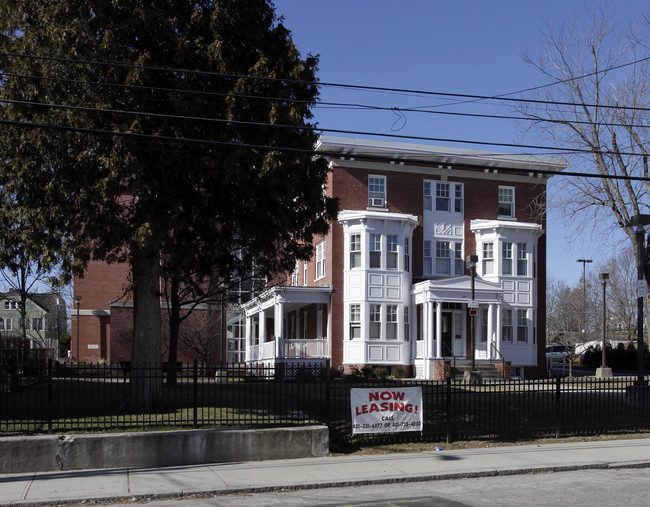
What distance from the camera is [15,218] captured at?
13602 mm

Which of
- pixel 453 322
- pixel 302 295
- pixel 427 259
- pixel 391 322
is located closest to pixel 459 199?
pixel 427 259

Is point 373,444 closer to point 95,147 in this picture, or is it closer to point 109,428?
point 109,428

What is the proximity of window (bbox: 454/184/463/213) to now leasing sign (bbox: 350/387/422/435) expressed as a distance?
71.5ft

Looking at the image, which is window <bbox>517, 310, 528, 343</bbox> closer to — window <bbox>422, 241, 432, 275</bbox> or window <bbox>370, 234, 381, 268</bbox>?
window <bbox>422, 241, 432, 275</bbox>

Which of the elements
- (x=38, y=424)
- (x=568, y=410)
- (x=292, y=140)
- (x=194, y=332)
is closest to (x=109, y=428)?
(x=38, y=424)

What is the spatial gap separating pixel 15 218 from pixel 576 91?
799 inches

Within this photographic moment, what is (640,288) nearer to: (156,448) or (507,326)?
(156,448)

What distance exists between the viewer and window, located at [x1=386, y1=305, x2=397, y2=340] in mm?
32234

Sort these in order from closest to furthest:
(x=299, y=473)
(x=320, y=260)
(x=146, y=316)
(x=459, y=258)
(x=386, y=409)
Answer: (x=299, y=473) < (x=386, y=409) < (x=146, y=316) < (x=459, y=258) < (x=320, y=260)

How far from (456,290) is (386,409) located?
1877cm

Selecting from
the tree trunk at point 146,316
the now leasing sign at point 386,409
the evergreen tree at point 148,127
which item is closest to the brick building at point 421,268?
the tree trunk at point 146,316

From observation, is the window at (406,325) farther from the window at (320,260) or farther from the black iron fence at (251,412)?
the black iron fence at (251,412)

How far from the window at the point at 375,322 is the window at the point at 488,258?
247 inches

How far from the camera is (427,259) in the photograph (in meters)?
34.1
